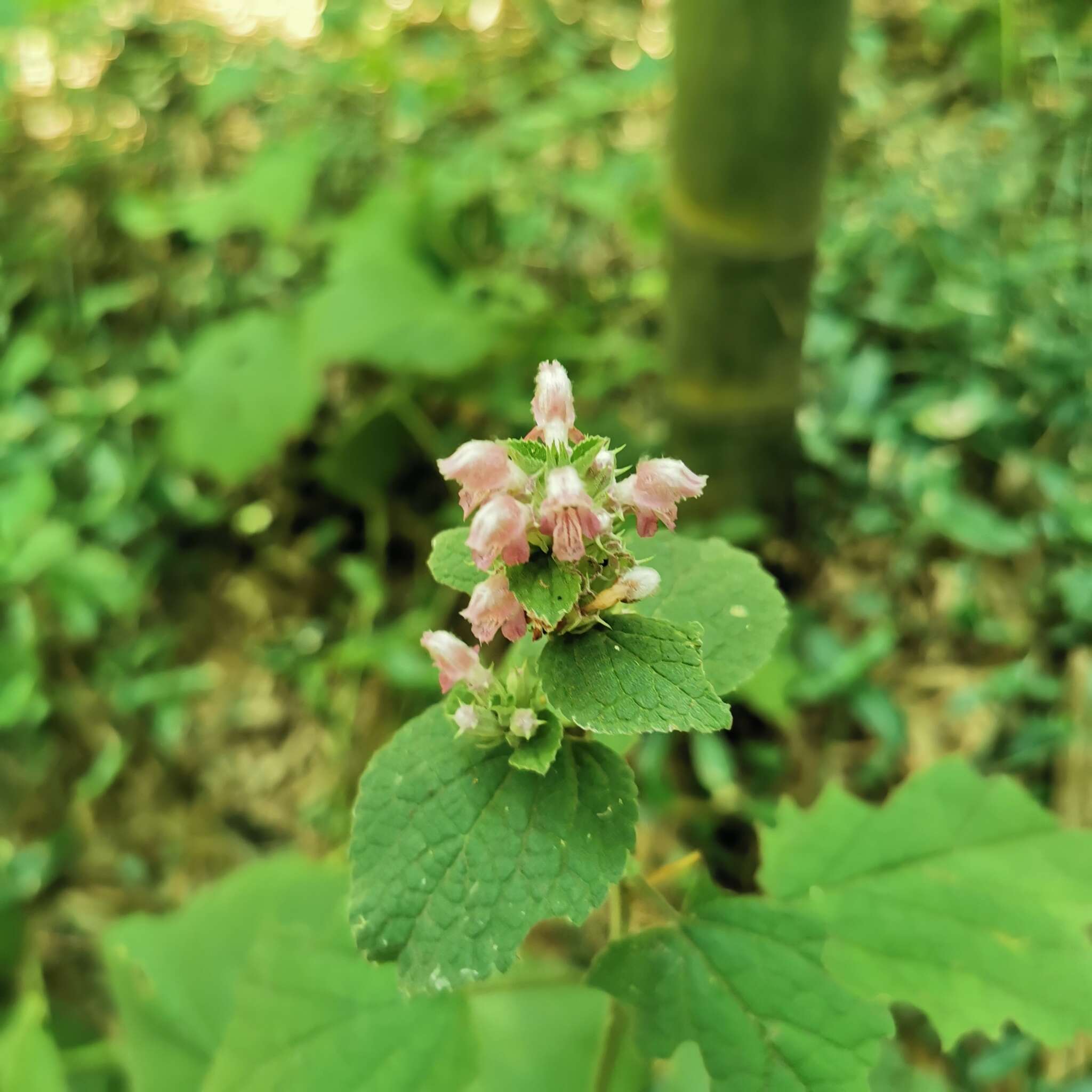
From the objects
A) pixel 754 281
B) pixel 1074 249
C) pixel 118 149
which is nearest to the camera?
pixel 754 281

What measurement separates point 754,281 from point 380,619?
94 cm

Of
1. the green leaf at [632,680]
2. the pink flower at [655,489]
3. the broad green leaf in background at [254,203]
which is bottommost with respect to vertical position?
the broad green leaf in background at [254,203]

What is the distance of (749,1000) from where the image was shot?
26.4 inches

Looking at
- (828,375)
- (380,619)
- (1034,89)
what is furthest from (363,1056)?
(1034,89)

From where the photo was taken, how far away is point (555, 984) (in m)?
0.86

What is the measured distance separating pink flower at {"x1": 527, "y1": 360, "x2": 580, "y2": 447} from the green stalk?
606 mm

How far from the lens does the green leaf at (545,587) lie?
20.3 inches

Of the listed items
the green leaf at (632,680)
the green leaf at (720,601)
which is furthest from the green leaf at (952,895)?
the green leaf at (632,680)

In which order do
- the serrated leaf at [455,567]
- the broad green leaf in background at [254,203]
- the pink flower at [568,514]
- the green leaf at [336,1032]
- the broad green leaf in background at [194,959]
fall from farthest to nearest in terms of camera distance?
the broad green leaf in background at [254,203]
the broad green leaf in background at [194,959]
the green leaf at [336,1032]
the serrated leaf at [455,567]
the pink flower at [568,514]

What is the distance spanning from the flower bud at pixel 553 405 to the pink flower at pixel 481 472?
3cm

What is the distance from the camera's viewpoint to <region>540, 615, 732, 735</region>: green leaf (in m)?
0.52

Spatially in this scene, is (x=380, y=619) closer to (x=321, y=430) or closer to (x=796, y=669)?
(x=321, y=430)

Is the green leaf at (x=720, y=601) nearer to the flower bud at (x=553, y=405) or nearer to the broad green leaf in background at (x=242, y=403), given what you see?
the flower bud at (x=553, y=405)

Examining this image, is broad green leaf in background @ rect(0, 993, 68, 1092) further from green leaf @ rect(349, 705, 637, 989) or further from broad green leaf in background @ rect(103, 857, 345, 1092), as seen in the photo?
green leaf @ rect(349, 705, 637, 989)
